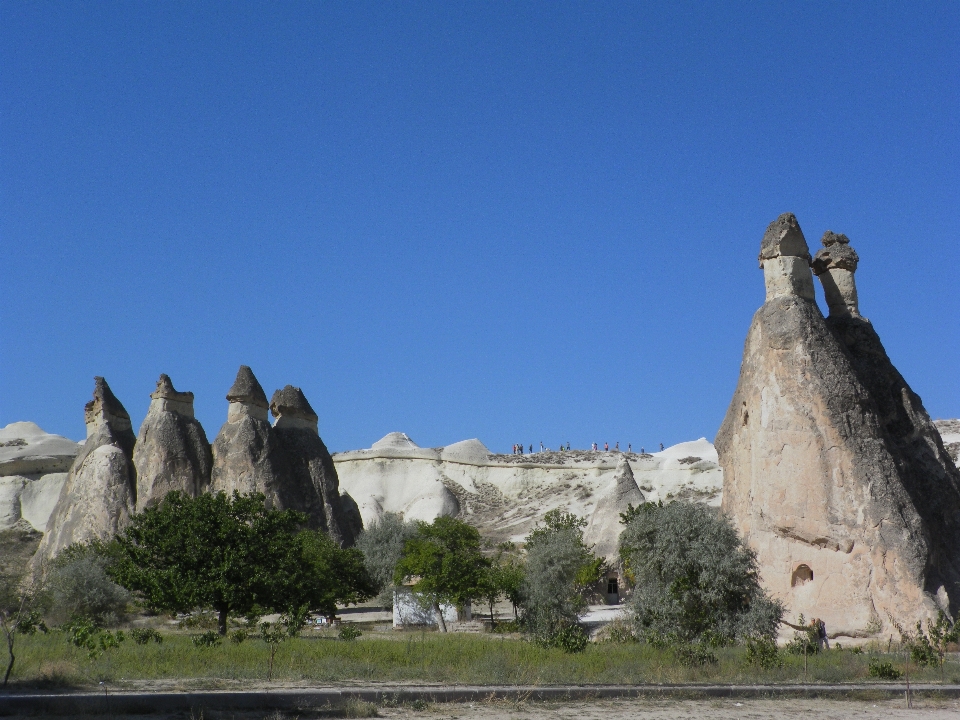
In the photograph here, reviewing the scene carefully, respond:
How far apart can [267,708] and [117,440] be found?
25.8m

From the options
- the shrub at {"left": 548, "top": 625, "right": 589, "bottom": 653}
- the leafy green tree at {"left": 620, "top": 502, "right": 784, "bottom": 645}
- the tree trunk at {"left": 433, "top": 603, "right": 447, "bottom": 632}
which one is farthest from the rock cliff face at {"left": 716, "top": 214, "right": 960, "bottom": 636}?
the tree trunk at {"left": 433, "top": 603, "right": 447, "bottom": 632}

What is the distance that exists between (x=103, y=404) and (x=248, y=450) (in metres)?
5.81

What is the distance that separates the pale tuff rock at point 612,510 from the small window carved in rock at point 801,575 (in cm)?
1529

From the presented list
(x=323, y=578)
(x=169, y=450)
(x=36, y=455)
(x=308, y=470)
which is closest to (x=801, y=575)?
(x=323, y=578)

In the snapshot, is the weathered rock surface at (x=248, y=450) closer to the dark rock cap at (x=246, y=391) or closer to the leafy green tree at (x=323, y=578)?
the dark rock cap at (x=246, y=391)

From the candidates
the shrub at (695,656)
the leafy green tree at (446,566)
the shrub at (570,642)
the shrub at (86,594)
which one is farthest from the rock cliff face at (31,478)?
the shrub at (695,656)

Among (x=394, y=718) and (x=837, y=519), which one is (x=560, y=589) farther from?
(x=394, y=718)

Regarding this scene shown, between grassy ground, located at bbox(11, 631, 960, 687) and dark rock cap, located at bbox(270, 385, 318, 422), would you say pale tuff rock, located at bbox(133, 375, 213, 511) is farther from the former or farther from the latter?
grassy ground, located at bbox(11, 631, 960, 687)

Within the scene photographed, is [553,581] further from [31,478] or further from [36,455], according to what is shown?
[36,455]

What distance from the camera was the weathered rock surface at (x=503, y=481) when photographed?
5297cm

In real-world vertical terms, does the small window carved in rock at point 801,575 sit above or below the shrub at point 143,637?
above

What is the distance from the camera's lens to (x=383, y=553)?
32844 mm

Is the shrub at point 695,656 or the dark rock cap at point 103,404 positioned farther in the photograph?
the dark rock cap at point 103,404

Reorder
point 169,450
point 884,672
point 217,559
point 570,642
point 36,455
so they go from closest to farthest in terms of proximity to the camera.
A: point 884,672, point 570,642, point 217,559, point 169,450, point 36,455
